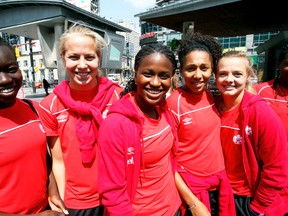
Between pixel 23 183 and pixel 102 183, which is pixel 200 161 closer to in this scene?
pixel 102 183

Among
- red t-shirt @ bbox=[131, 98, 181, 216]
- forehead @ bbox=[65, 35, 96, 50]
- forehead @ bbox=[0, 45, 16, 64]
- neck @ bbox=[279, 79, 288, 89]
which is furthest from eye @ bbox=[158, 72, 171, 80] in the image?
neck @ bbox=[279, 79, 288, 89]

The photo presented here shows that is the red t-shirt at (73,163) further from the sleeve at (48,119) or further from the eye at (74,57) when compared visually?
the eye at (74,57)

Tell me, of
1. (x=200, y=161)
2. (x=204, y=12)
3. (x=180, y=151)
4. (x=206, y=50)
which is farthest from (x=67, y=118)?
(x=204, y=12)

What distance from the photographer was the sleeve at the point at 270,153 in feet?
6.19

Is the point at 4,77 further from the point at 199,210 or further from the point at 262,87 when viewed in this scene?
the point at 262,87

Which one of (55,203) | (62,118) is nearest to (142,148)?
(62,118)

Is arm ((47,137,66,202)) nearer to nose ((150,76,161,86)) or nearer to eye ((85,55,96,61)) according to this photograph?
eye ((85,55,96,61))

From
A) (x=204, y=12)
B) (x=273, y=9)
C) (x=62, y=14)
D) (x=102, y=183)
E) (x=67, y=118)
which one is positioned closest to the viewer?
(x=102, y=183)

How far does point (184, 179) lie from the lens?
203 cm

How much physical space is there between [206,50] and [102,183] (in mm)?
1447

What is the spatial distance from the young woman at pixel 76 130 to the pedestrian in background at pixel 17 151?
0.19 meters

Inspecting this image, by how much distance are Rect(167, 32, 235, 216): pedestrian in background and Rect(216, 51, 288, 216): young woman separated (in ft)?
0.35

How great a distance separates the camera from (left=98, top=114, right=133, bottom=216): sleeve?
60.2 inches

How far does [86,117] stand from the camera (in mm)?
1988
